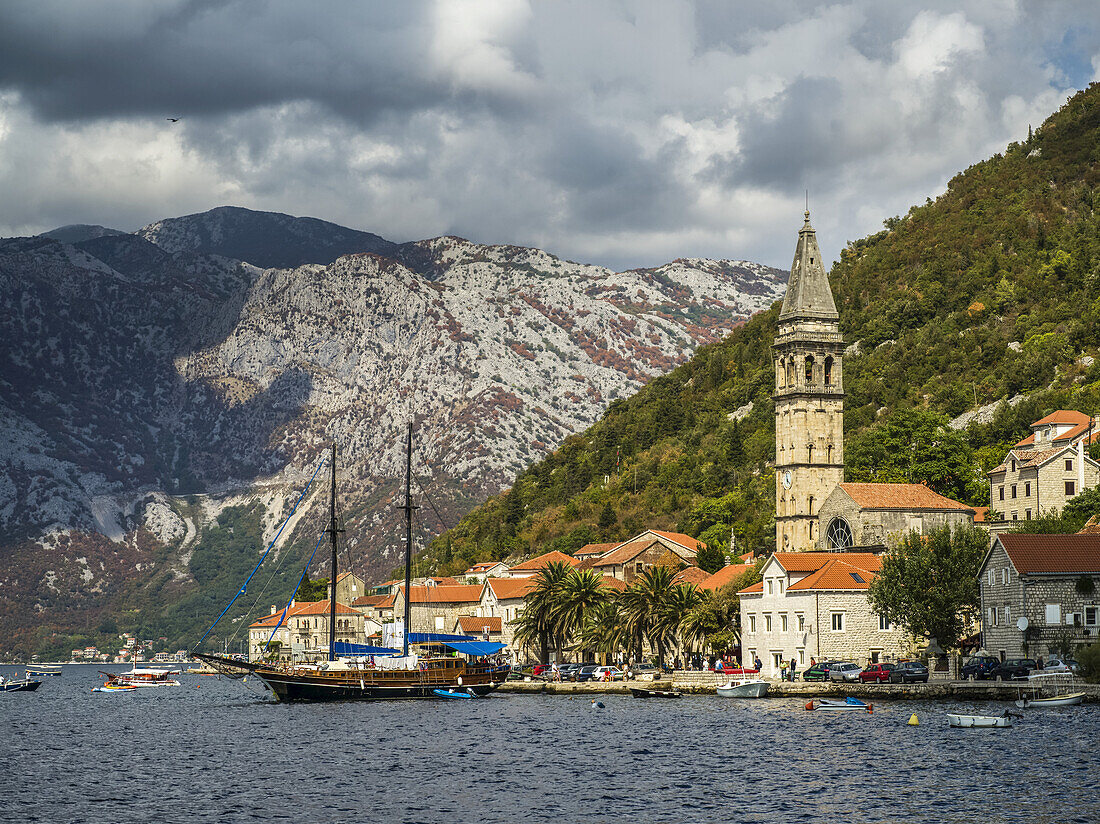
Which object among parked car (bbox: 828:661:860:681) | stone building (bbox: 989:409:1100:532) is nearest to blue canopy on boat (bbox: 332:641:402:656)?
parked car (bbox: 828:661:860:681)

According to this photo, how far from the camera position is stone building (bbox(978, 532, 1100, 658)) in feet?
285

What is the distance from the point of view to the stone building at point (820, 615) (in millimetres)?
103812

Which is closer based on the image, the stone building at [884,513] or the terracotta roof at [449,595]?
the stone building at [884,513]

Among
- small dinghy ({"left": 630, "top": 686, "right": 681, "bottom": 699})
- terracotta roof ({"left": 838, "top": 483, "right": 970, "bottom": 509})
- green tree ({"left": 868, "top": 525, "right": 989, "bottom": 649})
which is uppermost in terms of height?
terracotta roof ({"left": 838, "top": 483, "right": 970, "bottom": 509})

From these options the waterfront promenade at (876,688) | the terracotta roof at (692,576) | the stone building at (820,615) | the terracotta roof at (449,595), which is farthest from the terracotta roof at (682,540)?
the stone building at (820,615)

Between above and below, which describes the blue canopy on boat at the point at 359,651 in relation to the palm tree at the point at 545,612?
below

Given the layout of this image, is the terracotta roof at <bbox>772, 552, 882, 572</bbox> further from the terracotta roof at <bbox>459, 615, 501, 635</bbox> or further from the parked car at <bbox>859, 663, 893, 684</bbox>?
the terracotta roof at <bbox>459, 615, 501, 635</bbox>

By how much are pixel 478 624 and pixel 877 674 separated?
81967mm

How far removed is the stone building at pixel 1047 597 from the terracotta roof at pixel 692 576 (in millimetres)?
46649

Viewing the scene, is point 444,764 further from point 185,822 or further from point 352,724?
point 352,724

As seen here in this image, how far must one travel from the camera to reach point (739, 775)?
59.0 meters

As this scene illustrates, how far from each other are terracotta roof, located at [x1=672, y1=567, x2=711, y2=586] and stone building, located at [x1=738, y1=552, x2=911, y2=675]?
24.1 meters

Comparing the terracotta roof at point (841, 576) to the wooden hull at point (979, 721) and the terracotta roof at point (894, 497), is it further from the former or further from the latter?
the wooden hull at point (979, 721)

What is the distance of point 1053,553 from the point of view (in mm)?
88562
